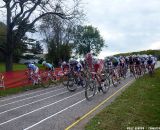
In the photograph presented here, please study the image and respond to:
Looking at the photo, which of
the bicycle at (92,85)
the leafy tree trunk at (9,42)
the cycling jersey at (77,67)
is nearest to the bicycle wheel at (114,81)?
the cycling jersey at (77,67)

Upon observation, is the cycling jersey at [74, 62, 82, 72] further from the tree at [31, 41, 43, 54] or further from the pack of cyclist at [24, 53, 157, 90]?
the tree at [31, 41, 43, 54]

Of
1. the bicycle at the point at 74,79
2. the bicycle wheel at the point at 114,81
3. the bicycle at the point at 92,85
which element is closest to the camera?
the bicycle at the point at 92,85

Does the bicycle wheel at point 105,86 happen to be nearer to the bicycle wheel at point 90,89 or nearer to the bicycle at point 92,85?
the bicycle at point 92,85

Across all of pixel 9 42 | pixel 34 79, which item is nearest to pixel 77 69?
pixel 34 79

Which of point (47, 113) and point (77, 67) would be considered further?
point (77, 67)

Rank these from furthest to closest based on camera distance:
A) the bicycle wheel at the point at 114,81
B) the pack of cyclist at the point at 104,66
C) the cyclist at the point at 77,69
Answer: the bicycle wheel at the point at 114,81, the cyclist at the point at 77,69, the pack of cyclist at the point at 104,66

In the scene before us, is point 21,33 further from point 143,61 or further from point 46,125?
point 46,125

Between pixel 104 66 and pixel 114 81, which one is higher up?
pixel 104 66

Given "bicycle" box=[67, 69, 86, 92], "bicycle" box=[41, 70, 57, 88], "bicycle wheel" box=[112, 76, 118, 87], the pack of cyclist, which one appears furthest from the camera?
"bicycle" box=[41, 70, 57, 88]

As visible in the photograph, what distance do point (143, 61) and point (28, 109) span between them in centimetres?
1888

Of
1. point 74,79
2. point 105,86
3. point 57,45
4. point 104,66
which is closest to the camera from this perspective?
point 105,86

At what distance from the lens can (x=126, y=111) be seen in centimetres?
1348

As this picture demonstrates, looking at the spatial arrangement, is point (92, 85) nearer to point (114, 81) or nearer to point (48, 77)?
point (114, 81)

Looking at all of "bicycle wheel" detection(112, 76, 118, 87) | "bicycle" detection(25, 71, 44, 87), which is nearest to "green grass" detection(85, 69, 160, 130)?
"bicycle wheel" detection(112, 76, 118, 87)
